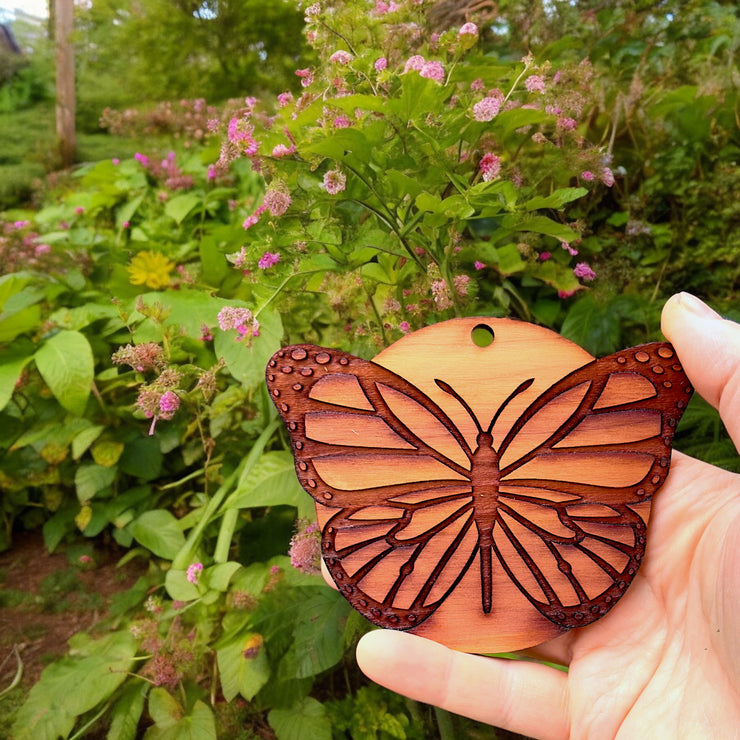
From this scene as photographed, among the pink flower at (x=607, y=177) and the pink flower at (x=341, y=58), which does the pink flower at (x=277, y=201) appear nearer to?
the pink flower at (x=341, y=58)

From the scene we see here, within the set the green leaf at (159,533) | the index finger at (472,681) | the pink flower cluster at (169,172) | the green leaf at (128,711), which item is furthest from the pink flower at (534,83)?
the pink flower cluster at (169,172)

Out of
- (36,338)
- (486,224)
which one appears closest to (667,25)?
(486,224)

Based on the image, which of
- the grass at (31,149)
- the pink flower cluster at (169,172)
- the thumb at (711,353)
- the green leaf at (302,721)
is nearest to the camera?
the thumb at (711,353)

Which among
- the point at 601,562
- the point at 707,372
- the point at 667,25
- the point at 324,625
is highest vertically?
the point at 667,25

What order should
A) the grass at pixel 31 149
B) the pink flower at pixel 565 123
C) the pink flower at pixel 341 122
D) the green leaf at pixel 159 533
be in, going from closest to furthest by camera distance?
the pink flower at pixel 341 122 → the pink flower at pixel 565 123 → the green leaf at pixel 159 533 → the grass at pixel 31 149

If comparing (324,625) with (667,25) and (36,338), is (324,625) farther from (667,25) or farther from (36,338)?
(667,25)

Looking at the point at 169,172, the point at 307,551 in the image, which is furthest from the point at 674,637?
the point at 169,172

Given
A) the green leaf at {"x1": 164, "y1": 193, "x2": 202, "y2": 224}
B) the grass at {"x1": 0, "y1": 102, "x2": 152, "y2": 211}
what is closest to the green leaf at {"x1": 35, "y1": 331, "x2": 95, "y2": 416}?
the green leaf at {"x1": 164, "y1": 193, "x2": 202, "y2": 224}
